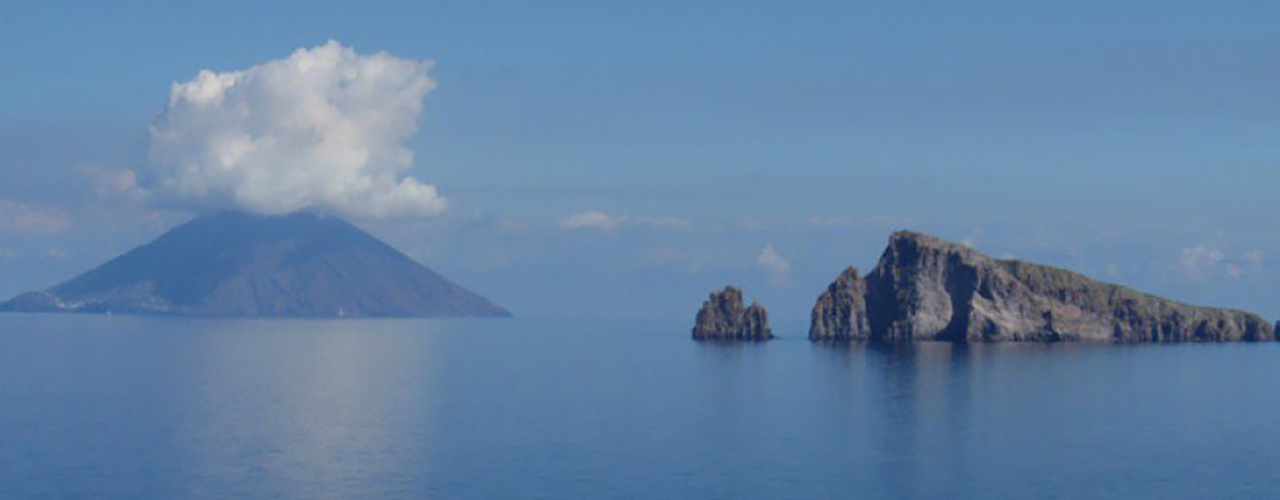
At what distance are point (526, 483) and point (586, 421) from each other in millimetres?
33273

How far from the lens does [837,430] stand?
11062 centimetres

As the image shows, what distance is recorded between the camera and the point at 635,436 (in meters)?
106

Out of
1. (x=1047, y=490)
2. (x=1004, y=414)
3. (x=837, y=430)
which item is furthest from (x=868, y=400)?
(x=1047, y=490)

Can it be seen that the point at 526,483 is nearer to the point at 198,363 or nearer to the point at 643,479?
the point at 643,479

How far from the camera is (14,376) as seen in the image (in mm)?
164125

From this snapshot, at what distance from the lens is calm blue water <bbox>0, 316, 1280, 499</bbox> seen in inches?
3278

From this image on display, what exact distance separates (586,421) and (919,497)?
137 feet

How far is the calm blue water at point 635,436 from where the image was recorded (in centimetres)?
8325

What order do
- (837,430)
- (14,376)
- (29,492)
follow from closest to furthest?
(29,492), (837,430), (14,376)

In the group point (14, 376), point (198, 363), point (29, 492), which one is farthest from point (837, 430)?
point (198, 363)

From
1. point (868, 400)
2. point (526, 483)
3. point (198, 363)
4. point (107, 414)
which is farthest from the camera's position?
point (198, 363)

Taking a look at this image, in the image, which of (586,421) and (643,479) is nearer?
(643,479)

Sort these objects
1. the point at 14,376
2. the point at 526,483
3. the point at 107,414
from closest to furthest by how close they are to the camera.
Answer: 1. the point at 526,483
2. the point at 107,414
3. the point at 14,376

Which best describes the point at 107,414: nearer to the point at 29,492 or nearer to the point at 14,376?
the point at 29,492
